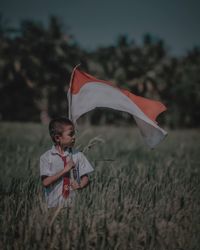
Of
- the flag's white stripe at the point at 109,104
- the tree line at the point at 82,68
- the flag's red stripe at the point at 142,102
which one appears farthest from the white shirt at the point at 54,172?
the tree line at the point at 82,68

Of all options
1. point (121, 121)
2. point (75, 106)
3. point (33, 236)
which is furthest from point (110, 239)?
point (121, 121)

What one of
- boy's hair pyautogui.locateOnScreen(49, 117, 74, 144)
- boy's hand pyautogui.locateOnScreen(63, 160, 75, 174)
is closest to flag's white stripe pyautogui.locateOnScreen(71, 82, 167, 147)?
boy's hair pyautogui.locateOnScreen(49, 117, 74, 144)

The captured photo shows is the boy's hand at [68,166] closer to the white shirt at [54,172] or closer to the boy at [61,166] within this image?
the boy at [61,166]

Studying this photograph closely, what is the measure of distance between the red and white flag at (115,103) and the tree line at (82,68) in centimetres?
2729

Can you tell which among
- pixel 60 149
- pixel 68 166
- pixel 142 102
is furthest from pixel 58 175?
pixel 142 102

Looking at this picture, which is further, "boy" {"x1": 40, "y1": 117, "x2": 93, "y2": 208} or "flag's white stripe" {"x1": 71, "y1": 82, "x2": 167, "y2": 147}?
"flag's white stripe" {"x1": 71, "y1": 82, "x2": 167, "y2": 147}

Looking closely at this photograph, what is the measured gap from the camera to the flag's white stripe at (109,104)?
11.5ft

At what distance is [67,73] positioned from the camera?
34.2 m

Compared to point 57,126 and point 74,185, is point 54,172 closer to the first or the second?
point 74,185

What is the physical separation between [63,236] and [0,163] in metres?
3.22

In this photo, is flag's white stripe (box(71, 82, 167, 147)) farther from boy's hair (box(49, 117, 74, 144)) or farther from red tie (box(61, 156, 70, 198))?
red tie (box(61, 156, 70, 198))

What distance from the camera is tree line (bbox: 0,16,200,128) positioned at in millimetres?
31438

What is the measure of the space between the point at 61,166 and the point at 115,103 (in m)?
0.87

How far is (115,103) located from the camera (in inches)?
139
